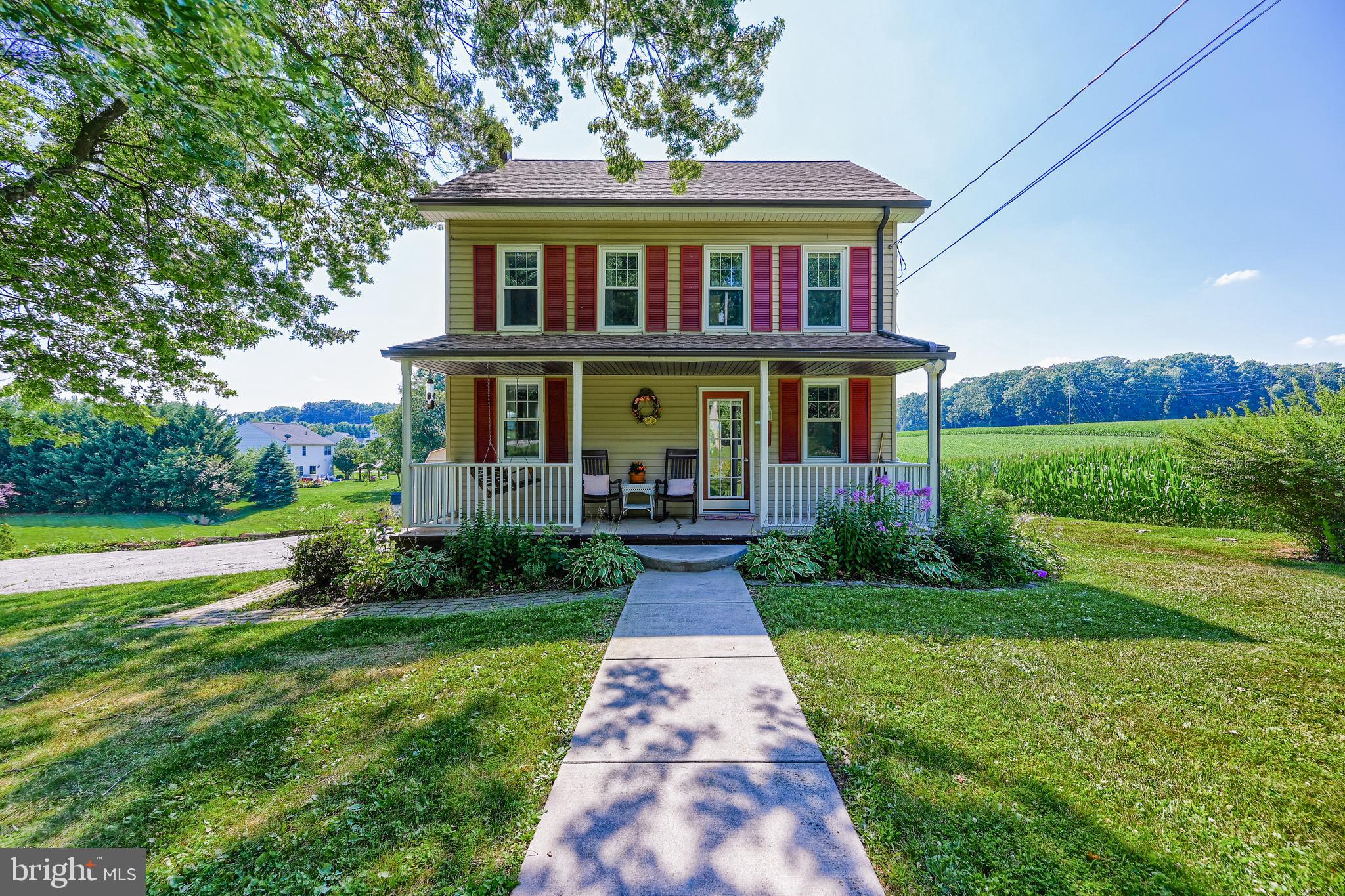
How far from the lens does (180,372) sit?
864cm

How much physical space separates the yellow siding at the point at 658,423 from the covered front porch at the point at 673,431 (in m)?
0.02

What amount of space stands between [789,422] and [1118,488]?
31.7ft

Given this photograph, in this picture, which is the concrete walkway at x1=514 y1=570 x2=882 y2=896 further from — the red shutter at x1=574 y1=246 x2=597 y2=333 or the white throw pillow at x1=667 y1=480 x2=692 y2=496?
the red shutter at x1=574 y1=246 x2=597 y2=333

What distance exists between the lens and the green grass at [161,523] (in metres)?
16.4

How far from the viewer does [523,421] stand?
8.88 metres

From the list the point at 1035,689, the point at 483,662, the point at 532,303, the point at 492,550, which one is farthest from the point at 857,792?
the point at 532,303

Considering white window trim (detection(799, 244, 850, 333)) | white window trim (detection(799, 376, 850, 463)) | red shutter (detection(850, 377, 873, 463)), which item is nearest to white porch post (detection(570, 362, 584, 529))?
white window trim (detection(799, 376, 850, 463))

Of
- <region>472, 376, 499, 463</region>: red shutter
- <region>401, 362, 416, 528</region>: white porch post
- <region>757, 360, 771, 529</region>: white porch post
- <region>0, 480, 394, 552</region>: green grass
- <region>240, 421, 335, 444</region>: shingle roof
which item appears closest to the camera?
<region>401, 362, 416, 528</region>: white porch post

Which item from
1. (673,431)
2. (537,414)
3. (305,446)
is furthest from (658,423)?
(305,446)

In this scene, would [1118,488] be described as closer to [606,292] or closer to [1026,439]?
[606,292]

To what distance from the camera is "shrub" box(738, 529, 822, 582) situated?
20.2 ft

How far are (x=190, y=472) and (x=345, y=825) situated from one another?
33089 millimetres

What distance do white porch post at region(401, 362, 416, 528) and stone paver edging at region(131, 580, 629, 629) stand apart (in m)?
1.55

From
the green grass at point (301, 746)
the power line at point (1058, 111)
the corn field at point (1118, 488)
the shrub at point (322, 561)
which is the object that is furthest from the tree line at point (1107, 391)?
the green grass at point (301, 746)
